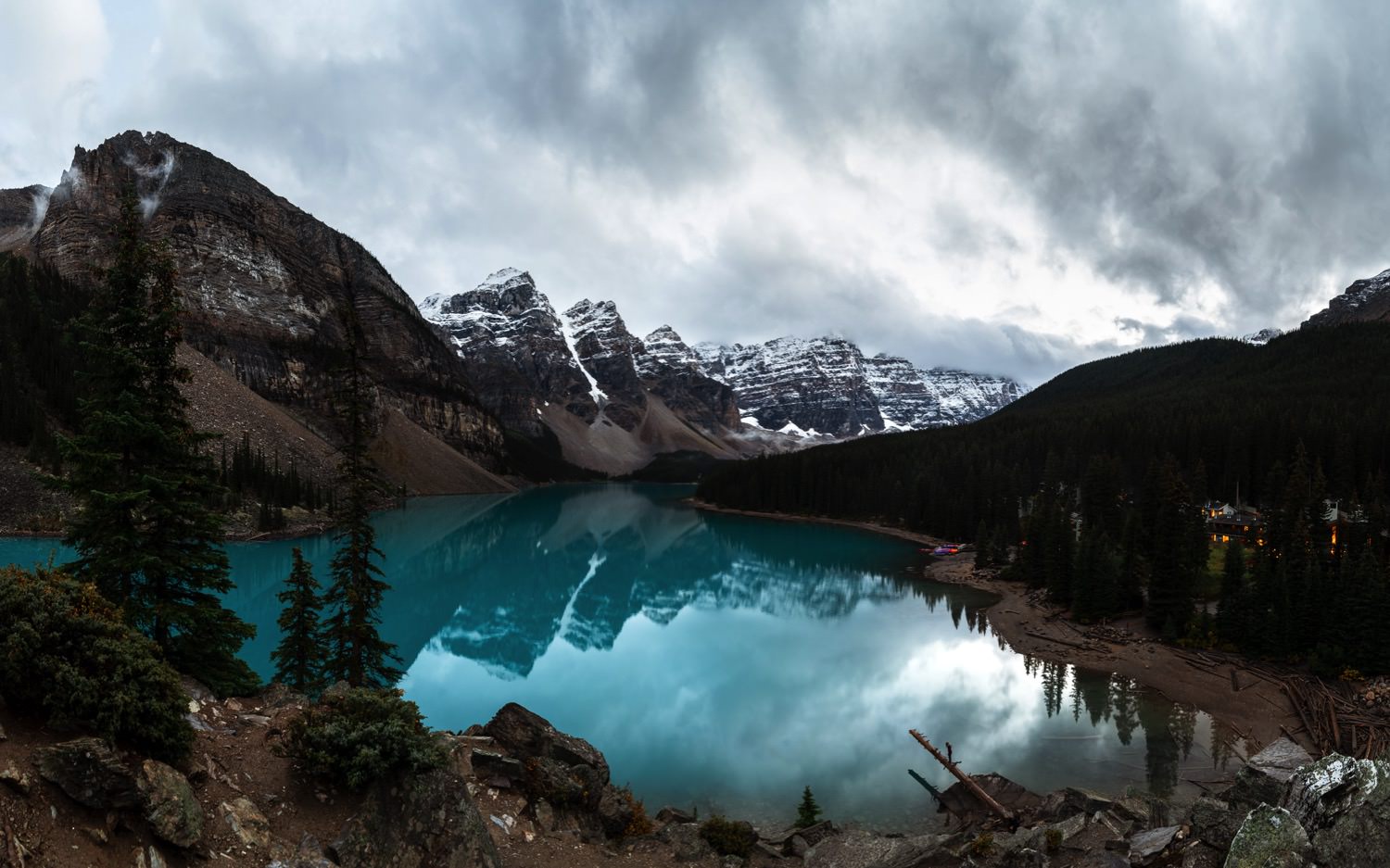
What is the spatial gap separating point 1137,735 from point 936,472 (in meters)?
75.4

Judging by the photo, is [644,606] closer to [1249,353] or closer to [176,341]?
[176,341]

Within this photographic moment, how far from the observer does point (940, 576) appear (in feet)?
194

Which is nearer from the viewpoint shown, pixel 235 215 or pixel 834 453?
pixel 834 453

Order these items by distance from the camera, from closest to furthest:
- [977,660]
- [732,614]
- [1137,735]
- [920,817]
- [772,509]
Answer: [920,817], [1137,735], [977,660], [732,614], [772,509]

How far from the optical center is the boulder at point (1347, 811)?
6766 millimetres

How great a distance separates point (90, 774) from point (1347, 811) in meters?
12.9

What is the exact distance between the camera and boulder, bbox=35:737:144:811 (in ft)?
21.0

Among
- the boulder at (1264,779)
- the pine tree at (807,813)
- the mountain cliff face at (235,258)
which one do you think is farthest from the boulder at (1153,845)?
the mountain cliff face at (235,258)

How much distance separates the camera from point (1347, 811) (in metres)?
7.07

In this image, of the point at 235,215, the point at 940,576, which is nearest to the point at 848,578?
the point at 940,576

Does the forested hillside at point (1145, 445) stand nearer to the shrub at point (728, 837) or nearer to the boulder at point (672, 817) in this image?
the boulder at point (672, 817)

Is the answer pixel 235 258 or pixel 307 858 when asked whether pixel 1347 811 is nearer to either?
pixel 307 858

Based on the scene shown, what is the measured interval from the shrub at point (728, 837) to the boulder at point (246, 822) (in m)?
8.03

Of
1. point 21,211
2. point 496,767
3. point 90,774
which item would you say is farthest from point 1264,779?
point 21,211
